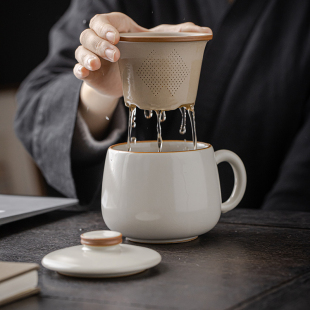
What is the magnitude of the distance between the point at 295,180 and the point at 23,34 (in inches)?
36.5

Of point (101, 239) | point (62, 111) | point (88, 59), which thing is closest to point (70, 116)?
point (62, 111)

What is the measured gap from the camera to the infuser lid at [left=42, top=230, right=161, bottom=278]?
0.64m

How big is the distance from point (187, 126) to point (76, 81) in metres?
0.35

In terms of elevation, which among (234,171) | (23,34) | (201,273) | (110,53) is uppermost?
(23,34)

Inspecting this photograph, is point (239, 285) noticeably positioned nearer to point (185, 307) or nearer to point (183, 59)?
point (185, 307)

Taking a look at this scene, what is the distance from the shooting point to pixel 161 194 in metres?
0.78

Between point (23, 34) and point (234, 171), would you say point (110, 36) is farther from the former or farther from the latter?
point (23, 34)

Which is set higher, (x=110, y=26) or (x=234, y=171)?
(x=110, y=26)

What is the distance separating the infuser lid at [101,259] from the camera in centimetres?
64

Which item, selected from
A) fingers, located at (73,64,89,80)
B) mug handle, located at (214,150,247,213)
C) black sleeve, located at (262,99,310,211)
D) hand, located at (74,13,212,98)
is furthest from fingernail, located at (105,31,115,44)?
black sleeve, located at (262,99,310,211)

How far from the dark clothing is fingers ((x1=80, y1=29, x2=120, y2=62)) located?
1.26 ft

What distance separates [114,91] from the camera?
46.2 inches

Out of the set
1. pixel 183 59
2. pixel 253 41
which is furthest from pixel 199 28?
pixel 183 59

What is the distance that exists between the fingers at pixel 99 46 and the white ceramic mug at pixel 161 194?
166 mm
